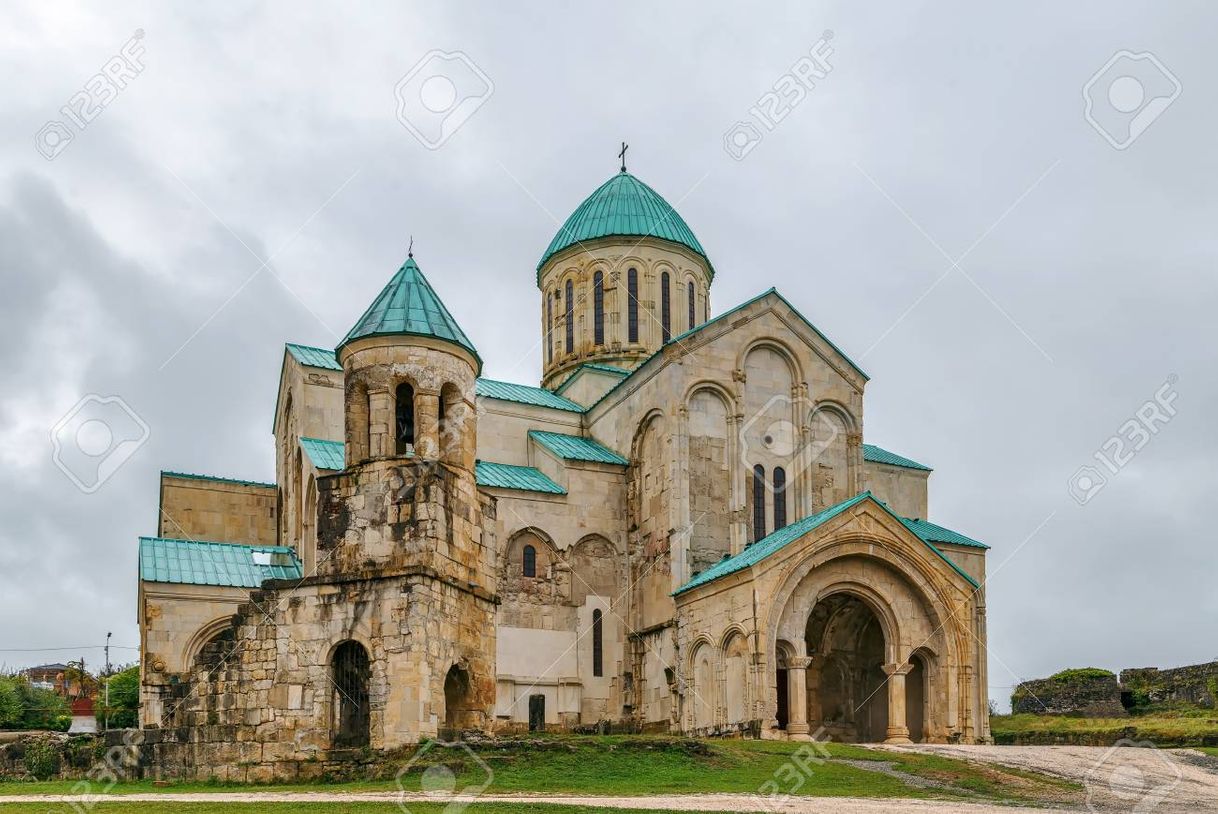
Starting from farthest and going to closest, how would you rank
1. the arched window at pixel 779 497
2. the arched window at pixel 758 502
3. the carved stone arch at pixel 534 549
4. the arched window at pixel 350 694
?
the arched window at pixel 779 497 → the arched window at pixel 758 502 → the carved stone arch at pixel 534 549 → the arched window at pixel 350 694

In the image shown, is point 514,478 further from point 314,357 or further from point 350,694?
point 350,694

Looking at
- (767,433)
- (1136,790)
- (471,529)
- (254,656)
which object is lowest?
(1136,790)

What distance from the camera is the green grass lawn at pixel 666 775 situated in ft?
57.1

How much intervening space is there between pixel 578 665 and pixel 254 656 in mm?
11983

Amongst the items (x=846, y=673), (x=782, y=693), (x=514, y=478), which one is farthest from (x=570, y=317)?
(x=782, y=693)

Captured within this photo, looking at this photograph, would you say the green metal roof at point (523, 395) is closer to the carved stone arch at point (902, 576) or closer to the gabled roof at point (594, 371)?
the gabled roof at point (594, 371)

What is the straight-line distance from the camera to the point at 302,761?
18812mm

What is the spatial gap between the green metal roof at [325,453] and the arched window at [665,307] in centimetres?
1061

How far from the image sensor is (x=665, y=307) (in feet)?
123

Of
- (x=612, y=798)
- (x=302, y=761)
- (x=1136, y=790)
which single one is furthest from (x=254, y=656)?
(x=1136, y=790)

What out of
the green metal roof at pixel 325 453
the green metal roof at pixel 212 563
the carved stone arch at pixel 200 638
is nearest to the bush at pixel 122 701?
the green metal roof at pixel 212 563

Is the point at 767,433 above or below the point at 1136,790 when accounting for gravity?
above

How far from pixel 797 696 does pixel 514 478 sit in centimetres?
910

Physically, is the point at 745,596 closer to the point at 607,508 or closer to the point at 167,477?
the point at 607,508
